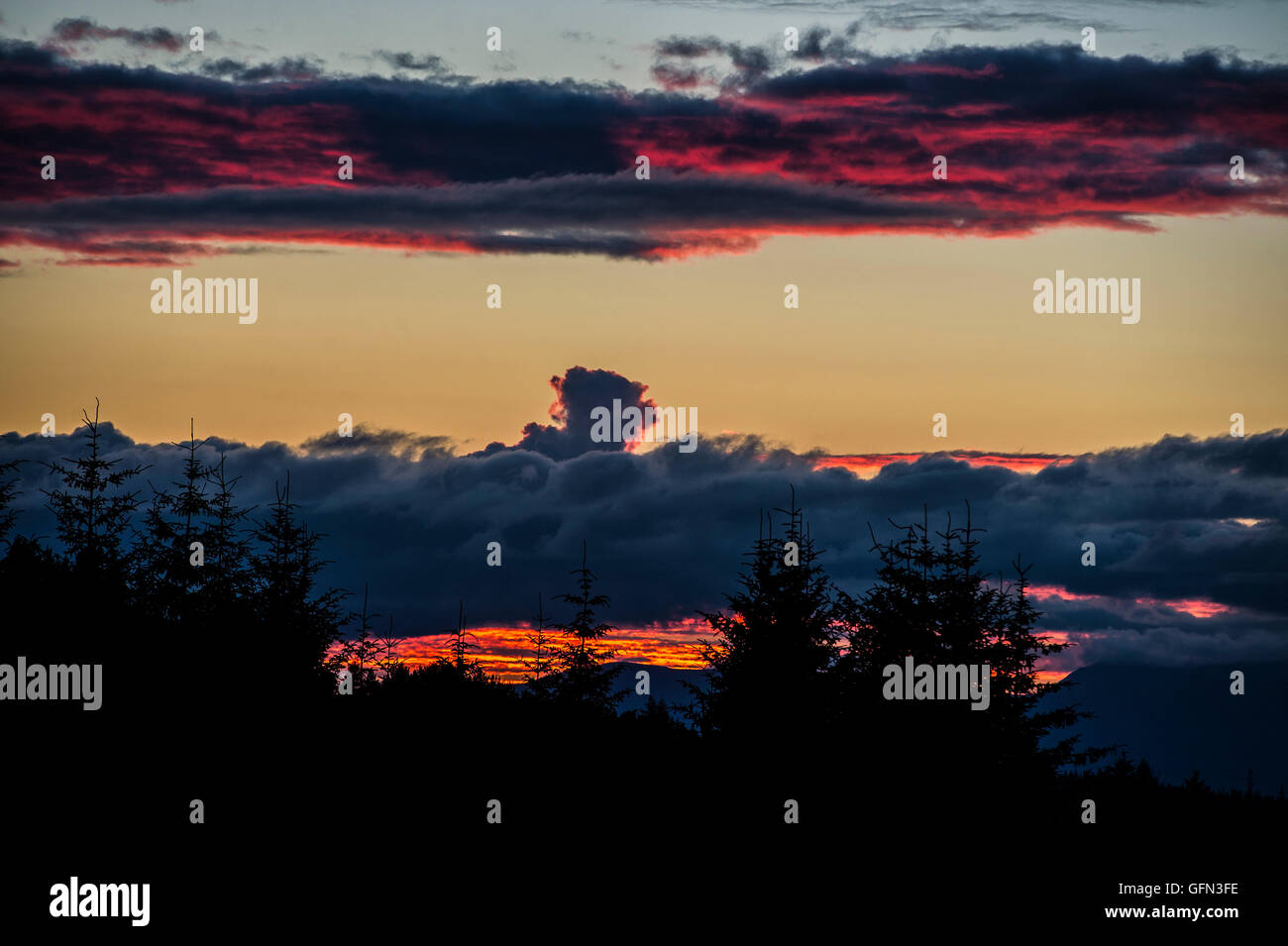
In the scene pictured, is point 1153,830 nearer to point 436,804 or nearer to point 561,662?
point 436,804
